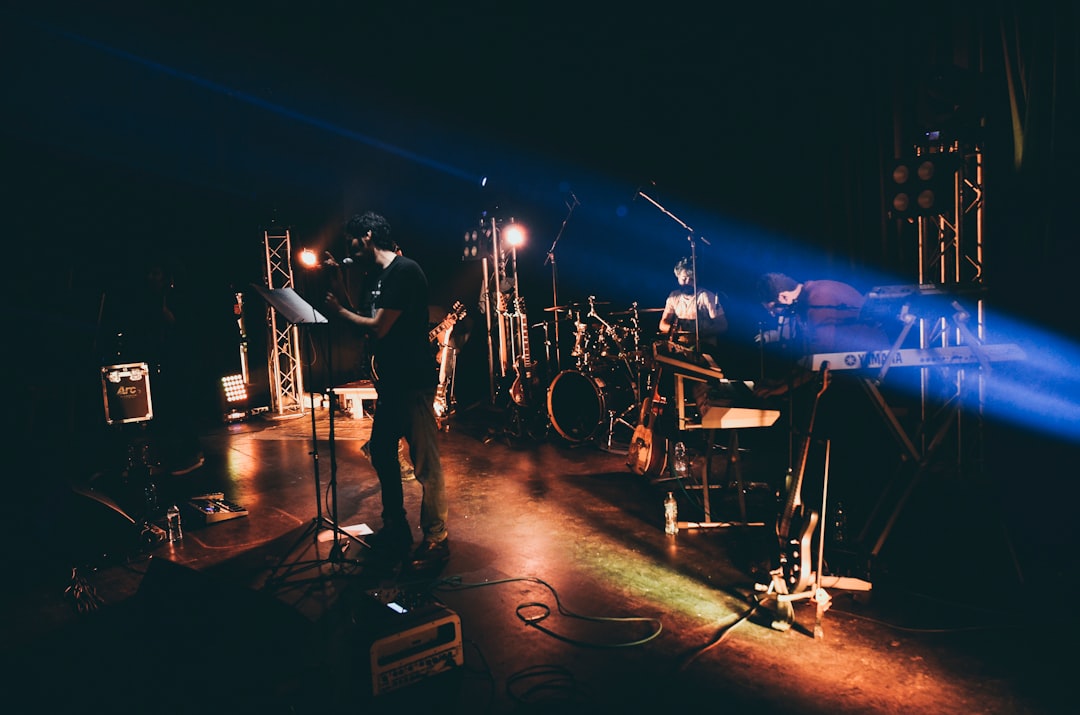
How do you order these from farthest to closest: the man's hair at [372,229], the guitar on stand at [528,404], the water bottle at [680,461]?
the guitar on stand at [528,404]
the water bottle at [680,461]
the man's hair at [372,229]

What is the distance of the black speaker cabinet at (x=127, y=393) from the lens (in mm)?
6496

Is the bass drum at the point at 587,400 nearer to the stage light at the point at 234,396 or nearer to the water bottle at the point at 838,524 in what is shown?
the water bottle at the point at 838,524

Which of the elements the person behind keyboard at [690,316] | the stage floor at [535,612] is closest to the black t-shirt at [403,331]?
the stage floor at [535,612]

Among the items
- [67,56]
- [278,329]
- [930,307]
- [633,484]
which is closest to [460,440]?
[633,484]

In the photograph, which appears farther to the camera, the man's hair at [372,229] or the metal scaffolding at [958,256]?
the metal scaffolding at [958,256]

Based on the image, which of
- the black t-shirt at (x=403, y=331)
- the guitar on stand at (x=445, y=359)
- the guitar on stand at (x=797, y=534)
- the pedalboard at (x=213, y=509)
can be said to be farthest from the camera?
the guitar on stand at (x=445, y=359)

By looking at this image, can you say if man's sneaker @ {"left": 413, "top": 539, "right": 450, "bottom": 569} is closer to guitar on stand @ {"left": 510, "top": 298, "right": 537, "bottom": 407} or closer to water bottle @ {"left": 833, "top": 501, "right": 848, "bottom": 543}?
water bottle @ {"left": 833, "top": 501, "right": 848, "bottom": 543}

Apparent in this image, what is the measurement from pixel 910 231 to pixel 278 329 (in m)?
8.85

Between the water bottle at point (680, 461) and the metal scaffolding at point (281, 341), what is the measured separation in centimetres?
670

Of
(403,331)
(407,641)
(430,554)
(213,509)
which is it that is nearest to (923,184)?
(403,331)

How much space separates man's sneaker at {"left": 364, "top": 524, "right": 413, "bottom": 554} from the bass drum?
3.15 m

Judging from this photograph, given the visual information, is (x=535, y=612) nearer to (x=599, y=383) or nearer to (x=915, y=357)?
(x=915, y=357)

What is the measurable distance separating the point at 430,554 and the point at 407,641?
1.35 meters

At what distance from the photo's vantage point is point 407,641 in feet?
7.77
